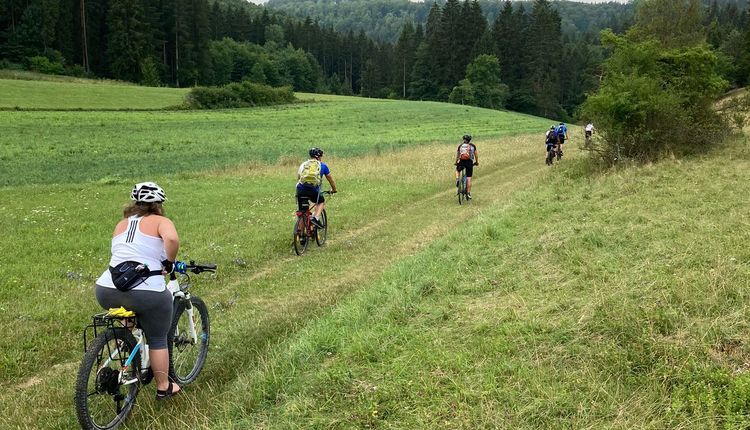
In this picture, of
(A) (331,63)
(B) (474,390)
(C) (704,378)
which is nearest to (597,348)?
(C) (704,378)

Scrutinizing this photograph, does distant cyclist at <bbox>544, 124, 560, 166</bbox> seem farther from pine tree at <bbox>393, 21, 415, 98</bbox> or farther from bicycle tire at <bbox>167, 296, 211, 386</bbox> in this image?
pine tree at <bbox>393, 21, 415, 98</bbox>

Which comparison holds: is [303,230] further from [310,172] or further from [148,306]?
[148,306]

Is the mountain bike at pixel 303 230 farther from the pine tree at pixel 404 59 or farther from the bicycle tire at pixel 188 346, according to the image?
the pine tree at pixel 404 59

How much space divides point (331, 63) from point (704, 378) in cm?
13923

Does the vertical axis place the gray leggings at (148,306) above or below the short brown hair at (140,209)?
below

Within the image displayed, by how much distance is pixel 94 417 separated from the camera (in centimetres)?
446

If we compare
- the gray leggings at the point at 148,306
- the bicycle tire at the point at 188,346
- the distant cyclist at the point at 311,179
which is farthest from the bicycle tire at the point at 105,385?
the distant cyclist at the point at 311,179

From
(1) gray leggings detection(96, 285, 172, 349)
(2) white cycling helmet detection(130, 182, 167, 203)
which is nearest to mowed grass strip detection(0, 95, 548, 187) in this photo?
(2) white cycling helmet detection(130, 182, 167, 203)

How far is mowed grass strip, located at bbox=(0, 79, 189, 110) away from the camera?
151ft

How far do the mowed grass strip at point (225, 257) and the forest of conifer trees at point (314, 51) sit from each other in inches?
2177

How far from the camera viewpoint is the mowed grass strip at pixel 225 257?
555 centimetres

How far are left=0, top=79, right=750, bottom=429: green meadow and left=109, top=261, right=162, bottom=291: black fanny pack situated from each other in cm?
132

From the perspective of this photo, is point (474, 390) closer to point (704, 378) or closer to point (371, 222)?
point (704, 378)

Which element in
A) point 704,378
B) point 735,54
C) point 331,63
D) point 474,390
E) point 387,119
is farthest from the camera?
point 331,63
